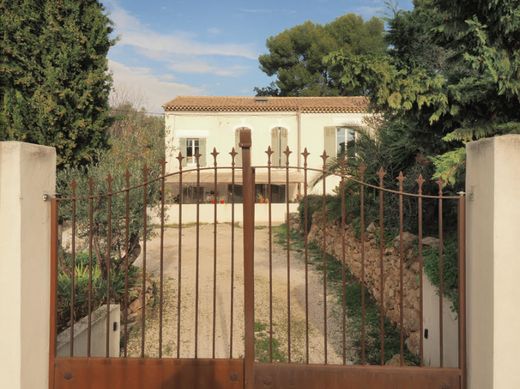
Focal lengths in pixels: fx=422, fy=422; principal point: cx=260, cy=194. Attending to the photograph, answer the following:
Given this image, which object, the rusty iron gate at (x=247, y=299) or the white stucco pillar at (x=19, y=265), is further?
the rusty iron gate at (x=247, y=299)

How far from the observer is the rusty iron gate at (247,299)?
332cm

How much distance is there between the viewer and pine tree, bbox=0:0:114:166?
26.3 feet

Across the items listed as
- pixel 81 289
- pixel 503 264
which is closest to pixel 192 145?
pixel 81 289

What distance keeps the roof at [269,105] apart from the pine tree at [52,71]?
45.2 ft

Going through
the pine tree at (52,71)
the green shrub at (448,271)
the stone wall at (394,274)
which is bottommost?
the stone wall at (394,274)

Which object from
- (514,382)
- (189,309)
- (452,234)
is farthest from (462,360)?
(189,309)

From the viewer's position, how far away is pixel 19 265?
124 inches

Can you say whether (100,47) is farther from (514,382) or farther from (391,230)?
(514,382)

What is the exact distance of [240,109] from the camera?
2267cm

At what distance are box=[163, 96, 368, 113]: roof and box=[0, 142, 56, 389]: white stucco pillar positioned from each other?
19737 mm

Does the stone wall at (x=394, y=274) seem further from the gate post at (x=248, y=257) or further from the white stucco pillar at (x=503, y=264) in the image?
the gate post at (x=248, y=257)

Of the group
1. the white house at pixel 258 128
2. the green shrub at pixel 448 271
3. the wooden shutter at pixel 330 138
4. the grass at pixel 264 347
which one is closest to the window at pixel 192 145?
the white house at pixel 258 128

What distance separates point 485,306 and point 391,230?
17.5 feet

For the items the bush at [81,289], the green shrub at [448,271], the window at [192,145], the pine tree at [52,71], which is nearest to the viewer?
the green shrub at [448,271]
